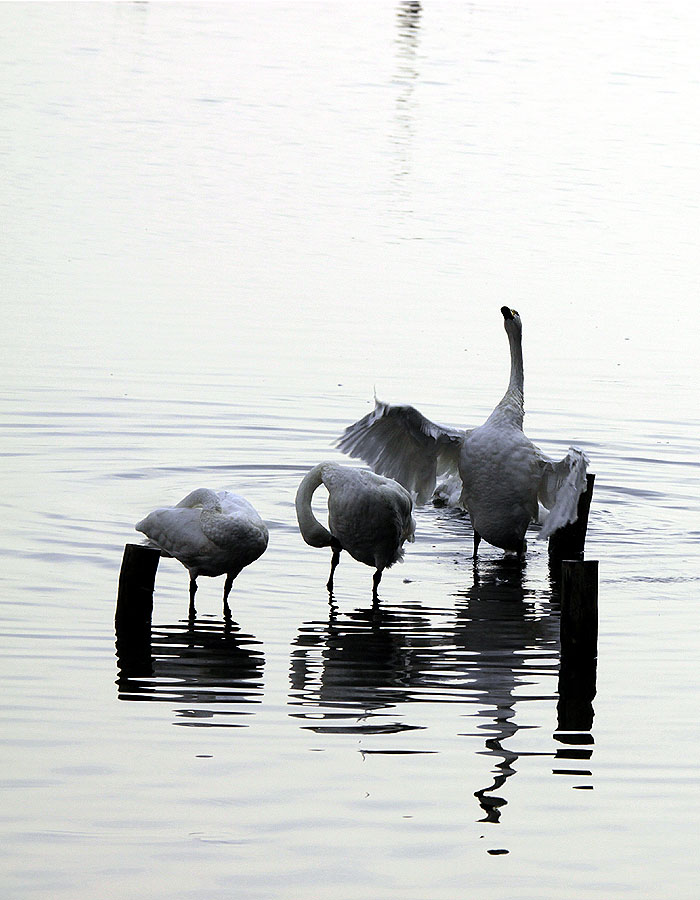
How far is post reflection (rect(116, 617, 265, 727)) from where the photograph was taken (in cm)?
894

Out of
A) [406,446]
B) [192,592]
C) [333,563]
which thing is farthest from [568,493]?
[192,592]

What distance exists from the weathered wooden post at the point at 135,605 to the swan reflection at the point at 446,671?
90 centimetres

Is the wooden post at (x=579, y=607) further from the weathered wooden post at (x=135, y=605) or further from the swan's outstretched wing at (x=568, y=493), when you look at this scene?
the weathered wooden post at (x=135, y=605)

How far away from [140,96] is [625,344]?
18.1 m

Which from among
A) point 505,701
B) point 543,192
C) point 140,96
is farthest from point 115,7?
point 505,701

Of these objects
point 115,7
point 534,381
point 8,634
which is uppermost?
point 115,7

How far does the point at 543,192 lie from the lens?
101 ft

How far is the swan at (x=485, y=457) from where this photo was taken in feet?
40.7

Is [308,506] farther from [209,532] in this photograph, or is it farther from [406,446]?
[406,446]

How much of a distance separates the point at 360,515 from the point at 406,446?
6.52ft

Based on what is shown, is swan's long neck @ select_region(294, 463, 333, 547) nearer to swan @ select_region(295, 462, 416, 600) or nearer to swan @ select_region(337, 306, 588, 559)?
swan @ select_region(295, 462, 416, 600)

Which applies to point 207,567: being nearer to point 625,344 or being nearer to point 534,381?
point 534,381

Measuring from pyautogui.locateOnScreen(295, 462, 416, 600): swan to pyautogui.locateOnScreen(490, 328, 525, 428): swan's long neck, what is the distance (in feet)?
5.15

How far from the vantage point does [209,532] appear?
10.2 m
